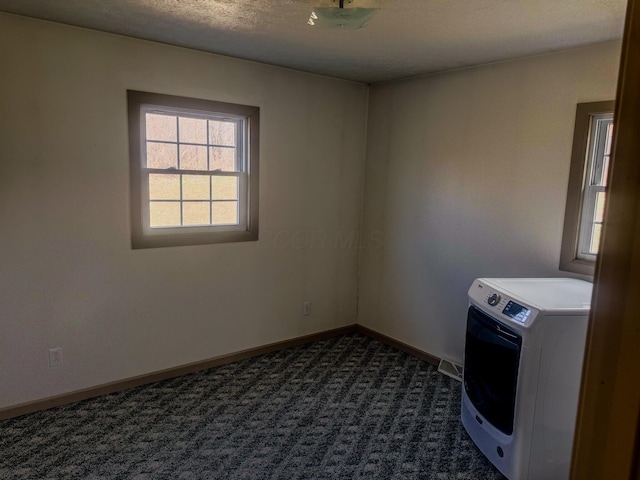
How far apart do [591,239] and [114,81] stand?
3.16 m

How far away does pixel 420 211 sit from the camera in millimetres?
3734

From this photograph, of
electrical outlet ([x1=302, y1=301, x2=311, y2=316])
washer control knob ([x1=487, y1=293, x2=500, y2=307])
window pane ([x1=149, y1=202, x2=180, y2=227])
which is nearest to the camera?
washer control knob ([x1=487, y1=293, x2=500, y2=307])

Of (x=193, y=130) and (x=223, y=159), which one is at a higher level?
(x=193, y=130)

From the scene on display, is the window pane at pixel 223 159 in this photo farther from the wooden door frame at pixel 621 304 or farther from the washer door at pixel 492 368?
the wooden door frame at pixel 621 304

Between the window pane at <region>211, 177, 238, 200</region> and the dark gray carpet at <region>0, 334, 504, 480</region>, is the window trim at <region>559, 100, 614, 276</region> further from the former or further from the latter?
the window pane at <region>211, 177, 238, 200</region>

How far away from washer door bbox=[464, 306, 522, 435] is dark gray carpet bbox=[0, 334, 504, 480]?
31 centimetres

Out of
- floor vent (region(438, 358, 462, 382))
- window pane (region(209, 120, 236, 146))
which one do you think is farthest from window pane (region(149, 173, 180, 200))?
floor vent (region(438, 358, 462, 382))

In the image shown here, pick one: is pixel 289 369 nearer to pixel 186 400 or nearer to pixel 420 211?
pixel 186 400

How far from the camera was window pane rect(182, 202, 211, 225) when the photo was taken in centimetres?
331

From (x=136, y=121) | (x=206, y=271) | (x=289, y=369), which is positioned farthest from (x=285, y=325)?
(x=136, y=121)

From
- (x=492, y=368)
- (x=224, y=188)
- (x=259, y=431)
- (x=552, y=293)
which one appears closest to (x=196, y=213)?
(x=224, y=188)

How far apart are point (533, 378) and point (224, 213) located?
95.0 inches

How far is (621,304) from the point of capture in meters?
0.50

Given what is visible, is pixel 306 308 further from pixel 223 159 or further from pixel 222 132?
pixel 222 132
